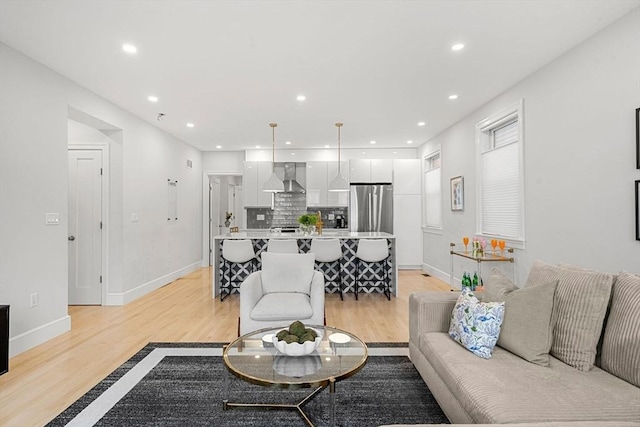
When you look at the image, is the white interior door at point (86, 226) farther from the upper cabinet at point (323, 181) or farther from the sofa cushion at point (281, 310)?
the upper cabinet at point (323, 181)

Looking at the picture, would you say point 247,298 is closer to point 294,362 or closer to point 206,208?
point 294,362


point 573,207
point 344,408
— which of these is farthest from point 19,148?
point 573,207

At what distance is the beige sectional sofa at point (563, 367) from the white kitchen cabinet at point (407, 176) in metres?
5.22

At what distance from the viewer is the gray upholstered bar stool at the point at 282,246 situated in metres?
4.72

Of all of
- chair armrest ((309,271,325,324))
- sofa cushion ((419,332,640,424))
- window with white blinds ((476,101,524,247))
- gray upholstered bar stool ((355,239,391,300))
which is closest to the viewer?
sofa cushion ((419,332,640,424))

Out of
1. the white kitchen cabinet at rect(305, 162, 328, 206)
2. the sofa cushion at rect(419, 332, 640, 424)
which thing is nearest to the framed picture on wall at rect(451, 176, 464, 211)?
the white kitchen cabinet at rect(305, 162, 328, 206)

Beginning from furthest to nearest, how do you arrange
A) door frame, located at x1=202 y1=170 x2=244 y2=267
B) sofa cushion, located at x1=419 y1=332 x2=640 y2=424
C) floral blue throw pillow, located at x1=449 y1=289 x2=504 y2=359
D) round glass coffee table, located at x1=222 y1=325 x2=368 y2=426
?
door frame, located at x1=202 y1=170 x2=244 y2=267, floral blue throw pillow, located at x1=449 y1=289 x2=504 y2=359, round glass coffee table, located at x1=222 y1=325 x2=368 y2=426, sofa cushion, located at x1=419 y1=332 x2=640 y2=424

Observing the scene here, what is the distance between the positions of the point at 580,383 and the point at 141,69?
423 cm

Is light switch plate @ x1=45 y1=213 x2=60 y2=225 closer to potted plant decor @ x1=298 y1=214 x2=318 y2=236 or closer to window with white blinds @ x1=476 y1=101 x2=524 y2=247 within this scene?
potted plant decor @ x1=298 y1=214 x2=318 y2=236

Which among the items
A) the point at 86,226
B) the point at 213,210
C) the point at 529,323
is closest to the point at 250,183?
the point at 213,210

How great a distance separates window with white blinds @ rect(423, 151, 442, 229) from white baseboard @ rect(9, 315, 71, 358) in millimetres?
5730

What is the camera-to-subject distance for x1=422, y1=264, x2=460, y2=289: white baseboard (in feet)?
18.4

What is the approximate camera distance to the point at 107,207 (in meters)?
4.68

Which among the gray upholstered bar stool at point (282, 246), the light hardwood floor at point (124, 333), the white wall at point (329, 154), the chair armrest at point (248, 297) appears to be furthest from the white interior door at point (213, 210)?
the chair armrest at point (248, 297)
